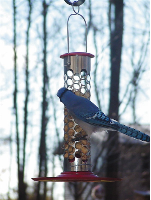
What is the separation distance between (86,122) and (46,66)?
518 centimetres

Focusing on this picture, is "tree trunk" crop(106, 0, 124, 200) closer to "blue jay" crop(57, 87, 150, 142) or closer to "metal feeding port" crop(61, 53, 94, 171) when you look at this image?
"metal feeding port" crop(61, 53, 94, 171)

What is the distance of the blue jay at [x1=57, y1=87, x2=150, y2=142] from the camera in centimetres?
599

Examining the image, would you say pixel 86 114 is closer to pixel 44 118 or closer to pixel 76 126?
pixel 76 126

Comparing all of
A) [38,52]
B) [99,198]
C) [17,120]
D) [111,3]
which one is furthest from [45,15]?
[99,198]

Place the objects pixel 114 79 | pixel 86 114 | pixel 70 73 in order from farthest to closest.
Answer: pixel 114 79
pixel 70 73
pixel 86 114

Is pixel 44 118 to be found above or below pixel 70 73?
below

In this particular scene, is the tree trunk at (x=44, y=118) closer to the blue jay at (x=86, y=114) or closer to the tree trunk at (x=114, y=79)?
the tree trunk at (x=114, y=79)

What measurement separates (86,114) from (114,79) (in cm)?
545

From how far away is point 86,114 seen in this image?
602cm

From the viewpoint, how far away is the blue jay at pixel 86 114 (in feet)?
19.6

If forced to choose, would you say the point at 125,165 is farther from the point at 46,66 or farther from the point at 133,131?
the point at 133,131

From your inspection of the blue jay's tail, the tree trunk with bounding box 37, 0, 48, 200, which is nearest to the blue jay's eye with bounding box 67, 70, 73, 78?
the blue jay's tail

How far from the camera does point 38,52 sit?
11258mm

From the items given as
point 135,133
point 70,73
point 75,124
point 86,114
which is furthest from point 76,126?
point 135,133
